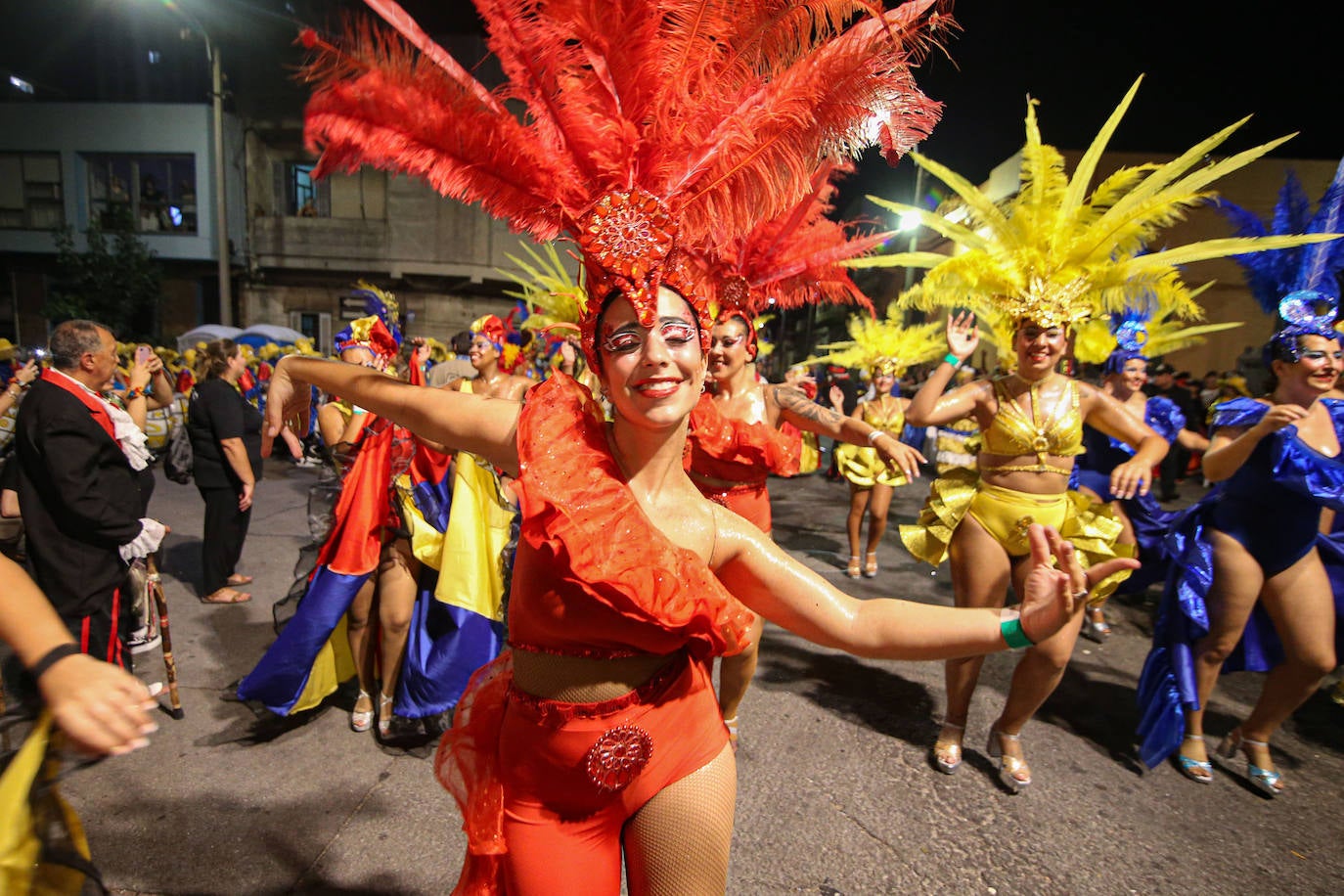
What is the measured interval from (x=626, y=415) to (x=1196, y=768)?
12.9 feet

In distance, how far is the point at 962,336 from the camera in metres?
3.52

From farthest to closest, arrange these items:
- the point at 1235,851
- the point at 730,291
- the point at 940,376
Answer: the point at 940,376 → the point at 730,291 → the point at 1235,851

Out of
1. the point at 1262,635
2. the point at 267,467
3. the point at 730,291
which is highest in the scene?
the point at 730,291

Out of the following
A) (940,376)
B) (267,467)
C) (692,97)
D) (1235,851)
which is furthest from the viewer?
(267,467)

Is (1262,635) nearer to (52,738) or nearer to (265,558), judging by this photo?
(52,738)

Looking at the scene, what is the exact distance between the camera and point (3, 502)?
4.05 metres

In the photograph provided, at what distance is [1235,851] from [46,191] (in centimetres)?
3405

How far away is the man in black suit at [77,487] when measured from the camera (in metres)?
3.13

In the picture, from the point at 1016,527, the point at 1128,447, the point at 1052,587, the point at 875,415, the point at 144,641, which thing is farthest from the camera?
the point at 875,415

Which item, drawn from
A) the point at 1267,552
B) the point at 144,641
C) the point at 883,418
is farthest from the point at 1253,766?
the point at 144,641

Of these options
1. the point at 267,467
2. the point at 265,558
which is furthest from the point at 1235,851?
the point at 267,467

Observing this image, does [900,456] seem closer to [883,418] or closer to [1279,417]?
[1279,417]

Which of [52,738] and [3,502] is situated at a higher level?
[52,738]

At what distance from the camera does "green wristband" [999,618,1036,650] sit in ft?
5.06
